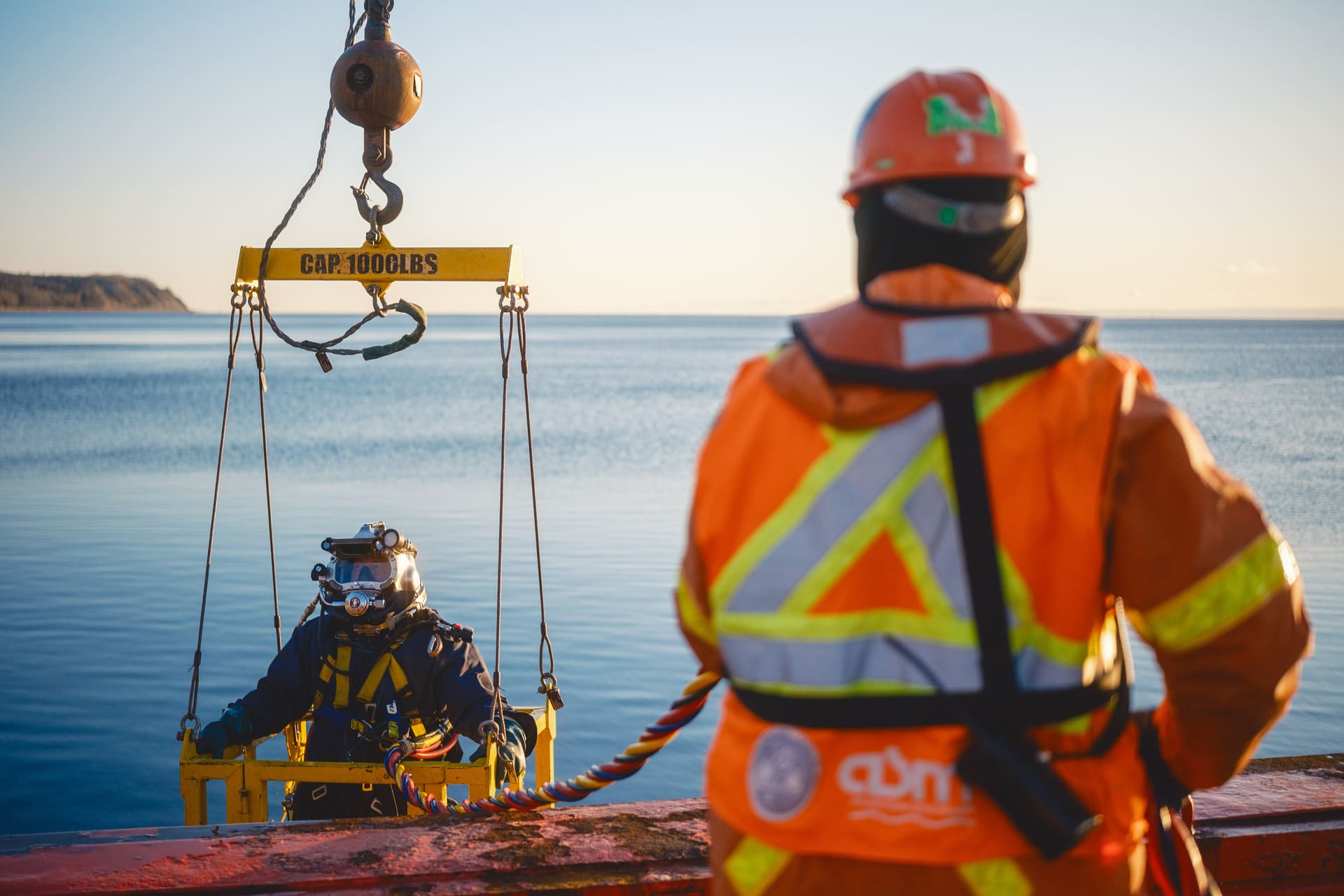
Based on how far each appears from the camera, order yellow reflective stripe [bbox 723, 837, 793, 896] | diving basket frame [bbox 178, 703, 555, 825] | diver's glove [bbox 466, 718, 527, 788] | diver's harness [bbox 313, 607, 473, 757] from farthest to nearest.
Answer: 1. diver's harness [bbox 313, 607, 473, 757]
2. diver's glove [bbox 466, 718, 527, 788]
3. diving basket frame [bbox 178, 703, 555, 825]
4. yellow reflective stripe [bbox 723, 837, 793, 896]

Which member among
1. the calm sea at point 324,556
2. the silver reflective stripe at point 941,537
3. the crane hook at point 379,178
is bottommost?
the calm sea at point 324,556

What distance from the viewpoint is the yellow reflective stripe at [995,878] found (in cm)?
129

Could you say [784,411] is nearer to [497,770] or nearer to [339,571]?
[497,770]

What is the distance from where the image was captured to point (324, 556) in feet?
44.2

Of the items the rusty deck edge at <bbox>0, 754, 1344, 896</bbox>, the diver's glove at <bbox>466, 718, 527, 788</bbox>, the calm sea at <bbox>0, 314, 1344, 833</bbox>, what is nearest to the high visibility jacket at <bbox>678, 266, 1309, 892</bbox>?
the rusty deck edge at <bbox>0, 754, 1344, 896</bbox>

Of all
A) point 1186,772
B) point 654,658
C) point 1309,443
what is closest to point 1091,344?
point 1186,772

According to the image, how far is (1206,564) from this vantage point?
1.24 m

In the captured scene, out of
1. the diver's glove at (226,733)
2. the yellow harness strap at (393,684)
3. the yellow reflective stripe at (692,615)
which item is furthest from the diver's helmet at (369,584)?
the yellow reflective stripe at (692,615)

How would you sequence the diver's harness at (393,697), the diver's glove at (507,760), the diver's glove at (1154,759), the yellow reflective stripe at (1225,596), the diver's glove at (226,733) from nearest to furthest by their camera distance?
1. the yellow reflective stripe at (1225,596)
2. the diver's glove at (1154,759)
3. the diver's glove at (507,760)
4. the diver's glove at (226,733)
5. the diver's harness at (393,697)

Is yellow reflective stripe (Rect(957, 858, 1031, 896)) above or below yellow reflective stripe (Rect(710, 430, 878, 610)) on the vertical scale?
below

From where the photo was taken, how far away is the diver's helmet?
4.41 metres

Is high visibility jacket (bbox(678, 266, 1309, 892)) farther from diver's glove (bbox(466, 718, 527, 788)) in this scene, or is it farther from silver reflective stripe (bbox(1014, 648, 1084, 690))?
diver's glove (bbox(466, 718, 527, 788))

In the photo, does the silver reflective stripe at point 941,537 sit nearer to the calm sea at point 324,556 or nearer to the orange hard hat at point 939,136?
the orange hard hat at point 939,136

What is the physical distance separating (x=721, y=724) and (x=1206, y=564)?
607 millimetres
